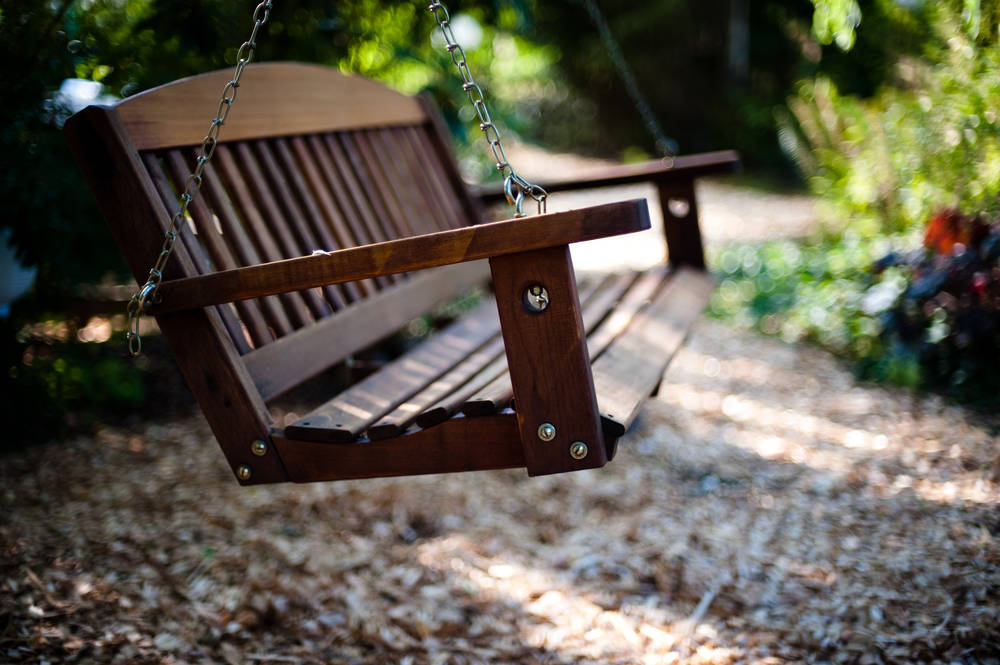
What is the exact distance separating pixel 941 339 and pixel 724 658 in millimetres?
2053

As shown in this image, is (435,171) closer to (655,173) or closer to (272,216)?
(655,173)

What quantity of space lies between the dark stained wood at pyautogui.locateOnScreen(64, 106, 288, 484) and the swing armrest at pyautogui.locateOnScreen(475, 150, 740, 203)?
1.40m

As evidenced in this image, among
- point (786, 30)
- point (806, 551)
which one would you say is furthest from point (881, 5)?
point (806, 551)

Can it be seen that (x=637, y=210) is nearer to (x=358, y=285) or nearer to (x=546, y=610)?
(x=358, y=285)

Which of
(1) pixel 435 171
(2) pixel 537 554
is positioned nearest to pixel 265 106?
(1) pixel 435 171

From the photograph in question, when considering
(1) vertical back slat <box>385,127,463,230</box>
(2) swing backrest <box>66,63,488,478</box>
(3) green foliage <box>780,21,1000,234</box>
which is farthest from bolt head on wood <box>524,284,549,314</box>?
(3) green foliage <box>780,21,1000,234</box>

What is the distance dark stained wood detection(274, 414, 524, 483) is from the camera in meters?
1.54

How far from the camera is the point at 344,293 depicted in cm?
222

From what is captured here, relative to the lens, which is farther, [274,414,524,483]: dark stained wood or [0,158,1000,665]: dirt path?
[0,158,1000,665]: dirt path

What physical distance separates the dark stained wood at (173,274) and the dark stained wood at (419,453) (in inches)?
2.5

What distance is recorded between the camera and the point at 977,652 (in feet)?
6.12

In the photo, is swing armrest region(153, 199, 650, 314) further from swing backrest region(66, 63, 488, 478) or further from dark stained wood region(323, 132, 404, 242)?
dark stained wood region(323, 132, 404, 242)

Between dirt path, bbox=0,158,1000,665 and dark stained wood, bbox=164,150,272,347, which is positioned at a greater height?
dark stained wood, bbox=164,150,272,347

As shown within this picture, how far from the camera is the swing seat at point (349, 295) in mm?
1430
